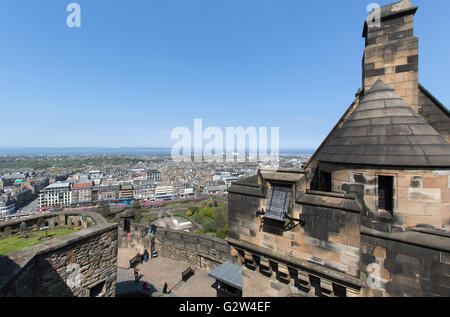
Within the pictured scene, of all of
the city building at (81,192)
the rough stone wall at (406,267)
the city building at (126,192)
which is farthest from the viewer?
the city building at (126,192)

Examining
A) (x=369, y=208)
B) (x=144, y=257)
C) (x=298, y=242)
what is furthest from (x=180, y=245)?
(x=369, y=208)

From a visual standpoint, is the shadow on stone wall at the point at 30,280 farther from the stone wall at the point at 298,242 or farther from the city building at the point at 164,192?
the city building at the point at 164,192

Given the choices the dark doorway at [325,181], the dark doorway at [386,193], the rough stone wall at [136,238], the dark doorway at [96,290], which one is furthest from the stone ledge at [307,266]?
the rough stone wall at [136,238]

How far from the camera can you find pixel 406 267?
175 inches

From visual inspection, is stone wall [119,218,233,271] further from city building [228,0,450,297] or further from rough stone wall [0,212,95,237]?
city building [228,0,450,297]

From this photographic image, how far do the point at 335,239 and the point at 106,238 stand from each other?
895 centimetres

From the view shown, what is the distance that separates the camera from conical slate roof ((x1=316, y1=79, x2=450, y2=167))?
4.70 metres

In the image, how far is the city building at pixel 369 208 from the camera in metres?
4.54

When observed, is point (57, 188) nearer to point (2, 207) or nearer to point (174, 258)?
point (2, 207)

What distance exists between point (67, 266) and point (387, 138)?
36.6ft

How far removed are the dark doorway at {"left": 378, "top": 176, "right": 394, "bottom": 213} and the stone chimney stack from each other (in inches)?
128

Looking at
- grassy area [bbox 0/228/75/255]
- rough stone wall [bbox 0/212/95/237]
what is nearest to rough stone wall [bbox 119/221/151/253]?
rough stone wall [bbox 0/212/95/237]

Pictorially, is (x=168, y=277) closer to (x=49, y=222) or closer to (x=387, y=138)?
(x=49, y=222)

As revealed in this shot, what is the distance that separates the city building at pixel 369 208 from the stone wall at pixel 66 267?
5.87 meters
